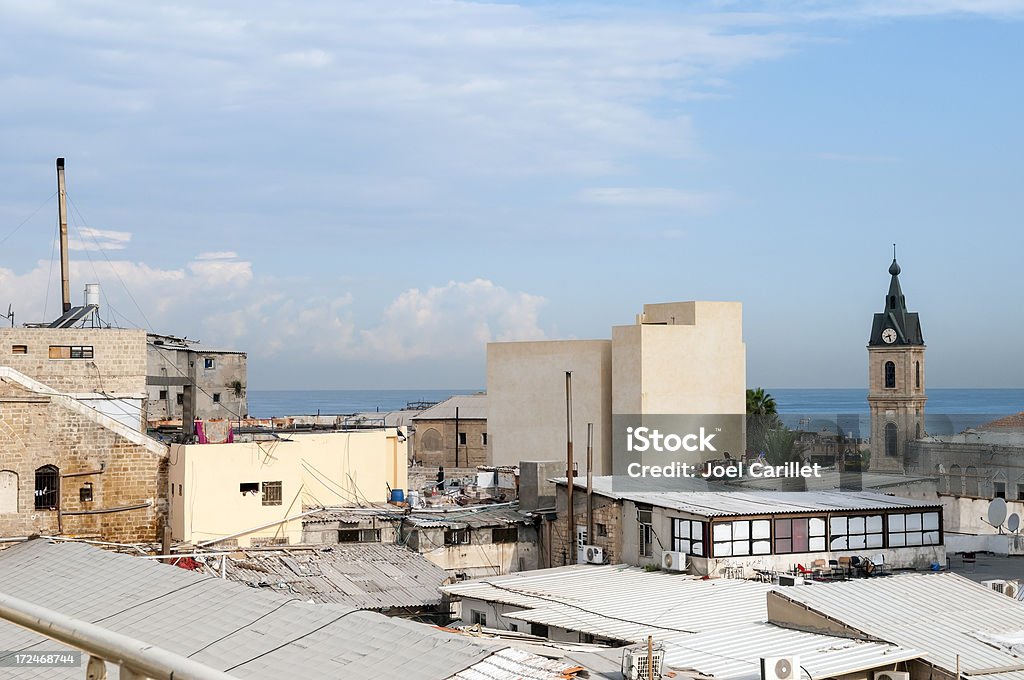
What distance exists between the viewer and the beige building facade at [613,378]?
50625 millimetres

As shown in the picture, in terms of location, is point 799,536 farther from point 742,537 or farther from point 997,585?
point 997,585

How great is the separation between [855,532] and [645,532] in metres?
5.05

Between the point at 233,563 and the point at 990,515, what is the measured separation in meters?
19.5

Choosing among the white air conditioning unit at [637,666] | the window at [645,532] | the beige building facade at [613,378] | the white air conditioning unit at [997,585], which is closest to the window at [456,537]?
the window at [645,532]

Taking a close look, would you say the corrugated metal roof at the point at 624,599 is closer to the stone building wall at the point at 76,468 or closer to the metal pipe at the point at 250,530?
the metal pipe at the point at 250,530

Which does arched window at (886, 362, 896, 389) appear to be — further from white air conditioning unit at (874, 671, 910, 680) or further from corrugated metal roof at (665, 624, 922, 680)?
white air conditioning unit at (874, 671, 910, 680)

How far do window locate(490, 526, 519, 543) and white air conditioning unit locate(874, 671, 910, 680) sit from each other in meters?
17.1

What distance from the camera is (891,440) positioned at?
9706 cm

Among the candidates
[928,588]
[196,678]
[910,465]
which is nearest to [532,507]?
[928,588]

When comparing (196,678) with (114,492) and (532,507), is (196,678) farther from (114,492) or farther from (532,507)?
(532,507)

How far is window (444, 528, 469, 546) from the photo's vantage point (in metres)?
32.5

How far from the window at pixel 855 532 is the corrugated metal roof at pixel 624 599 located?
370 centimetres

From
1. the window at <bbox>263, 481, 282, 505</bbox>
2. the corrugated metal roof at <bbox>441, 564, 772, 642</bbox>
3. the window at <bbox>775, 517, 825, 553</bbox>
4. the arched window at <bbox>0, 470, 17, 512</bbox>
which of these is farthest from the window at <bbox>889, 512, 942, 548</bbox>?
the arched window at <bbox>0, 470, 17, 512</bbox>

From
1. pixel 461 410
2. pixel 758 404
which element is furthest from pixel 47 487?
pixel 758 404
